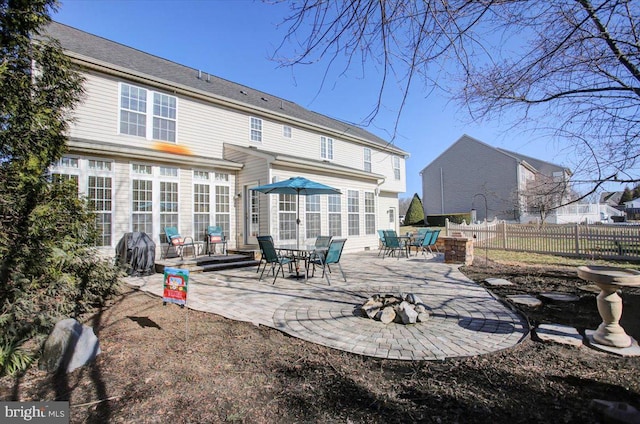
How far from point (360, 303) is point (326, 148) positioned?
37.7 feet

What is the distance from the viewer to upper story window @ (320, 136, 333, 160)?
15250mm

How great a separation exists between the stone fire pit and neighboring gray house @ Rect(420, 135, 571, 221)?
23.3m

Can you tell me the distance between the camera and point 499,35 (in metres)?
3.33

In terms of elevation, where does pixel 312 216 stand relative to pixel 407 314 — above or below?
above

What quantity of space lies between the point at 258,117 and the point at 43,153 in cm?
922

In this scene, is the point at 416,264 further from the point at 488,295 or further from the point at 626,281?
the point at 626,281

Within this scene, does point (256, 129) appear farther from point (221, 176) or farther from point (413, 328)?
point (413, 328)

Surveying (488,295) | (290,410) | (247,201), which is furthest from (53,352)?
(247,201)

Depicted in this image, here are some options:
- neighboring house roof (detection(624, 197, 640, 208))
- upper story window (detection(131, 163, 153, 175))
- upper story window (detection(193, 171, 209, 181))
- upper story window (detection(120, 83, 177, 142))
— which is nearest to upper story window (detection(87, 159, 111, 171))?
upper story window (detection(131, 163, 153, 175))

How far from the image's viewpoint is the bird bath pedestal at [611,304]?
3.21m

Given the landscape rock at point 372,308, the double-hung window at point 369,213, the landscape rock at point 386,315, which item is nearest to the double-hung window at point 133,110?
the landscape rock at point 372,308

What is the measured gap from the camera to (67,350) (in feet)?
9.74

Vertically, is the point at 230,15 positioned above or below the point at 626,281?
above

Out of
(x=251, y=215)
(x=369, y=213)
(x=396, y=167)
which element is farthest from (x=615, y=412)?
(x=396, y=167)
